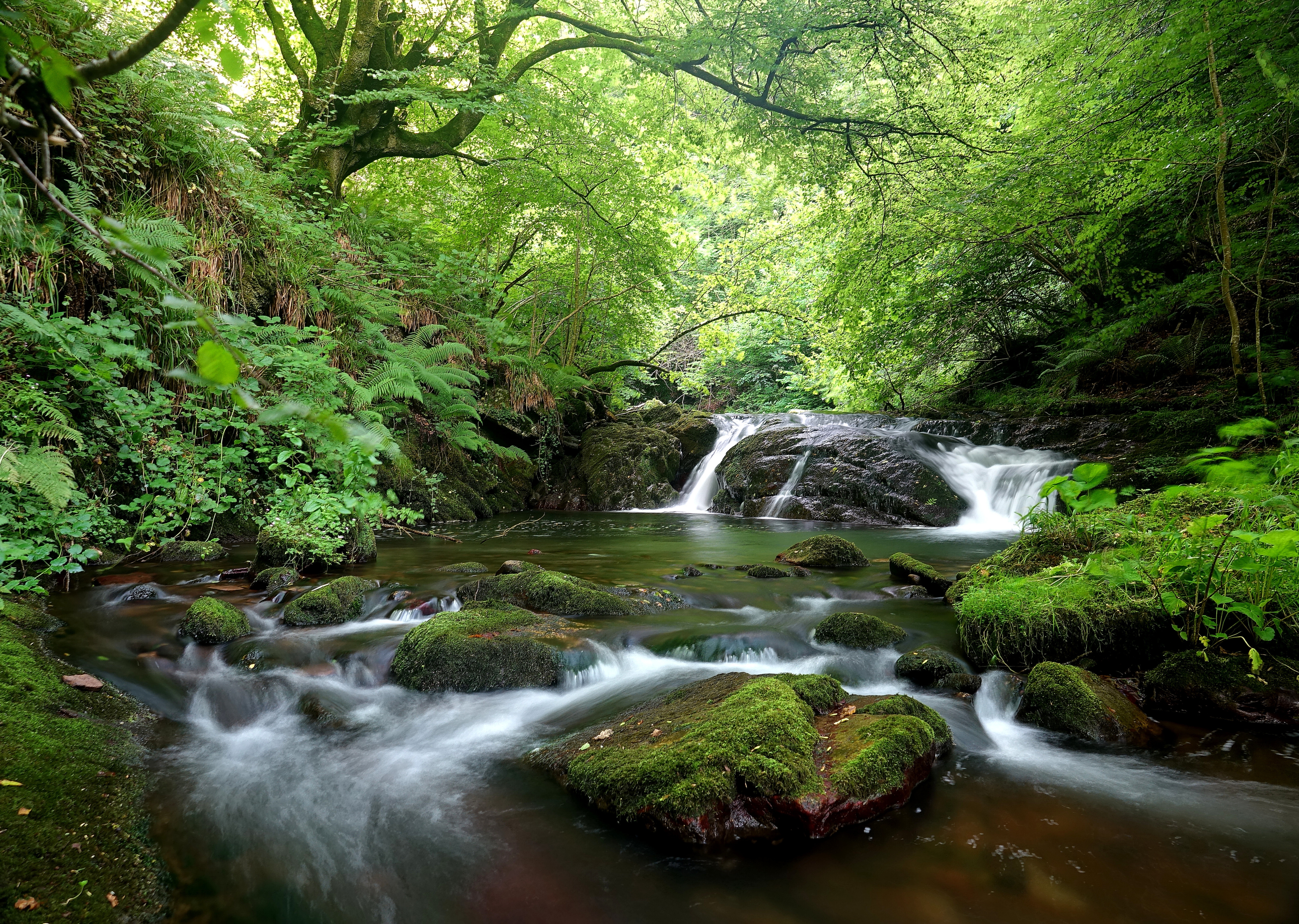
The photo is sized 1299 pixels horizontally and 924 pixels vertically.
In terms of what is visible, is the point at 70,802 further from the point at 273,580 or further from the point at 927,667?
the point at 927,667

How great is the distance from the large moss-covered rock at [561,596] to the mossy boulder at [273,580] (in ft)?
4.62

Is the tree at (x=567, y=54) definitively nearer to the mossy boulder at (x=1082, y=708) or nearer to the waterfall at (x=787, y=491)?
the mossy boulder at (x=1082, y=708)

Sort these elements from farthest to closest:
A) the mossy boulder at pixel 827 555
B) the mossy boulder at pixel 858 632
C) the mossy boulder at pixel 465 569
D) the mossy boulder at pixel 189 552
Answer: the mossy boulder at pixel 827 555
the mossy boulder at pixel 465 569
the mossy boulder at pixel 189 552
the mossy boulder at pixel 858 632

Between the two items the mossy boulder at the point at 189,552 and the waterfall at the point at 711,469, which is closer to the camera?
the mossy boulder at the point at 189,552

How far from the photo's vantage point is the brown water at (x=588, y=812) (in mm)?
2285

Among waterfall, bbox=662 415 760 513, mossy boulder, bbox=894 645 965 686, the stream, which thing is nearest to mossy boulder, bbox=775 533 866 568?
the stream

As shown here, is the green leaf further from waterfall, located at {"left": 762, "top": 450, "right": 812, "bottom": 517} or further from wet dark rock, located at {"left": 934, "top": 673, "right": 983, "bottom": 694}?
waterfall, located at {"left": 762, "top": 450, "right": 812, "bottom": 517}

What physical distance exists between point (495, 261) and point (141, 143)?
742cm

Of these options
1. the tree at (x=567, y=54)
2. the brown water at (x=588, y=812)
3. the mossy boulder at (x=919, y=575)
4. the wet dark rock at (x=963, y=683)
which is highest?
the tree at (x=567, y=54)

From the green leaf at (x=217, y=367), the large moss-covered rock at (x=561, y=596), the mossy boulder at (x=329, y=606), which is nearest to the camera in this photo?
the green leaf at (x=217, y=367)

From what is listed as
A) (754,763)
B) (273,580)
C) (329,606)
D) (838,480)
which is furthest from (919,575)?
(838,480)

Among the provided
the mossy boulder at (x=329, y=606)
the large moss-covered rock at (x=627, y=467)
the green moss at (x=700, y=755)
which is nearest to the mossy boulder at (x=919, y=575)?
the green moss at (x=700, y=755)

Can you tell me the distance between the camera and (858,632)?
457cm

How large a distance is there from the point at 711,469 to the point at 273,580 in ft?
34.0
